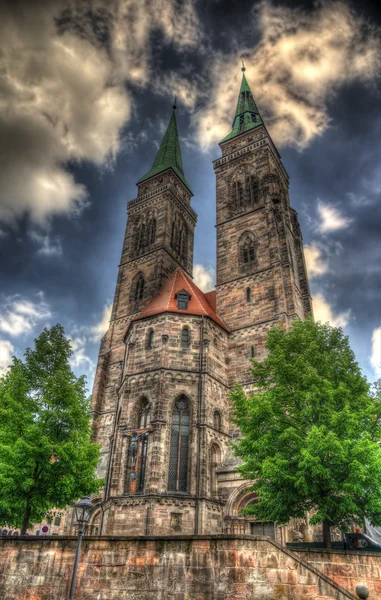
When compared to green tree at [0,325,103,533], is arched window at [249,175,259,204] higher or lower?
higher

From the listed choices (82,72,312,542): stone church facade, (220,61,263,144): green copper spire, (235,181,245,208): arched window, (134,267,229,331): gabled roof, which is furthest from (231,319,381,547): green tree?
(220,61,263,144): green copper spire

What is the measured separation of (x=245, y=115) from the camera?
4228 centimetres

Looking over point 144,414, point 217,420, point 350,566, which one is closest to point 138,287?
point 144,414

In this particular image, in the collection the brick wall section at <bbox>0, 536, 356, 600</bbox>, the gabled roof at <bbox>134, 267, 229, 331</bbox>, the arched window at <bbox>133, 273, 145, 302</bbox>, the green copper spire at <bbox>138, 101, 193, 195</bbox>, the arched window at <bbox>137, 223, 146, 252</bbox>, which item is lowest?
the brick wall section at <bbox>0, 536, 356, 600</bbox>

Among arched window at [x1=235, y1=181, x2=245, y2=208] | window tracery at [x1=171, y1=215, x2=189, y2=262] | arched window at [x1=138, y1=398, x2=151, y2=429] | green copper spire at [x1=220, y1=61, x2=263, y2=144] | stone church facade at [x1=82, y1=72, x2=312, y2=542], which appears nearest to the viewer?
stone church facade at [x1=82, y1=72, x2=312, y2=542]

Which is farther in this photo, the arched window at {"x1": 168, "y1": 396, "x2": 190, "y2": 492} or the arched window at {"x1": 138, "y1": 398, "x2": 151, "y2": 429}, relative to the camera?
the arched window at {"x1": 138, "y1": 398, "x2": 151, "y2": 429}

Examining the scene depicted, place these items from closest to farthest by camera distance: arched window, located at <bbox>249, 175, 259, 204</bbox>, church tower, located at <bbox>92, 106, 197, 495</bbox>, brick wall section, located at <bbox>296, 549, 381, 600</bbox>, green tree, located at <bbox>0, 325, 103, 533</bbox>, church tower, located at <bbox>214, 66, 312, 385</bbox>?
brick wall section, located at <bbox>296, 549, 381, 600</bbox> → green tree, located at <bbox>0, 325, 103, 533</bbox> → church tower, located at <bbox>214, 66, 312, 385</bbox> → church tower, located at <bbox>92, 106, 197, 495</bbox> → arched window, located at <bbox>249, 175, 259, 204</bbox>

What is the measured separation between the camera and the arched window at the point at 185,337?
23055 millimetres

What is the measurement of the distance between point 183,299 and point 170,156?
2345cm

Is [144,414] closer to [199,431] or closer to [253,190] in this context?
[199,431]

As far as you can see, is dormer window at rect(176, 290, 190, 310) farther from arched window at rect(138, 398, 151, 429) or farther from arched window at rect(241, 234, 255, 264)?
arched window at rect(138, 398, 151, 429)

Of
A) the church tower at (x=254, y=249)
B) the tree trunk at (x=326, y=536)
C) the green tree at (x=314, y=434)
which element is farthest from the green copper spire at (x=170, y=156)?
the tree trunk at (x=326, y=536)

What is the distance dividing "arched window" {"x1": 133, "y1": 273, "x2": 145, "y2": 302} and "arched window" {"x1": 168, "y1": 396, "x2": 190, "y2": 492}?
41.0 feet

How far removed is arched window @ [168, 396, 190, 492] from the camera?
761 inches
